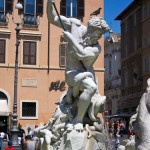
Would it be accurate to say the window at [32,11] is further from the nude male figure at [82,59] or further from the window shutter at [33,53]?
Answer: the nude male figure at [82,59]

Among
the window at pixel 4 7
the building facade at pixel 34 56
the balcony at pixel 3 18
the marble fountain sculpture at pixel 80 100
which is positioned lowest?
the marble fountain sculpture at pixel 80 100

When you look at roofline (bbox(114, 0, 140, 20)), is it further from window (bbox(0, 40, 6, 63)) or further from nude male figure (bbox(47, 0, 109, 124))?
nude male figure (bbox(47, 0, 109, 124))


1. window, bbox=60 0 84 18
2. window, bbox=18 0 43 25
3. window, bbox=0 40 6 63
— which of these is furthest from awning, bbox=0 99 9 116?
window, bbox=60 0 84 18

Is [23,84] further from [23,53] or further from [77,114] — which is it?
[77,114]

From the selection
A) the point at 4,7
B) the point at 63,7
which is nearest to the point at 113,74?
the point at 63,7

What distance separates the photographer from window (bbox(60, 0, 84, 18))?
39.4 m

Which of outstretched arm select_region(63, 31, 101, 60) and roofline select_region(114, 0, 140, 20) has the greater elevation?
roofline select_region(114, 0, 140, 20)

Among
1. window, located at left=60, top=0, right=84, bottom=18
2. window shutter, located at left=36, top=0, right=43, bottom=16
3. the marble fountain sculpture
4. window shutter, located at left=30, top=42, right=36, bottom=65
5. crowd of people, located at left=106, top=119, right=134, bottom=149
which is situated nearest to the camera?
the marble fountain sculpture

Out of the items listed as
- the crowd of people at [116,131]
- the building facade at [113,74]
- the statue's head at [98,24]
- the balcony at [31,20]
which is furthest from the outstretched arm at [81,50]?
the building facade at [113,74]

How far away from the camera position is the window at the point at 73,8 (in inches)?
1553

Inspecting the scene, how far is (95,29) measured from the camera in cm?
909

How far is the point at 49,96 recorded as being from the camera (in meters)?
38.8

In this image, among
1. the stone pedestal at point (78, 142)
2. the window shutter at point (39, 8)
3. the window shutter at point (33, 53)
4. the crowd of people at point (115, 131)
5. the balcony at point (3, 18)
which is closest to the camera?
the stone pedestal at point (78, 142)

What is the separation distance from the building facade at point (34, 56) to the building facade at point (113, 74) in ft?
110
